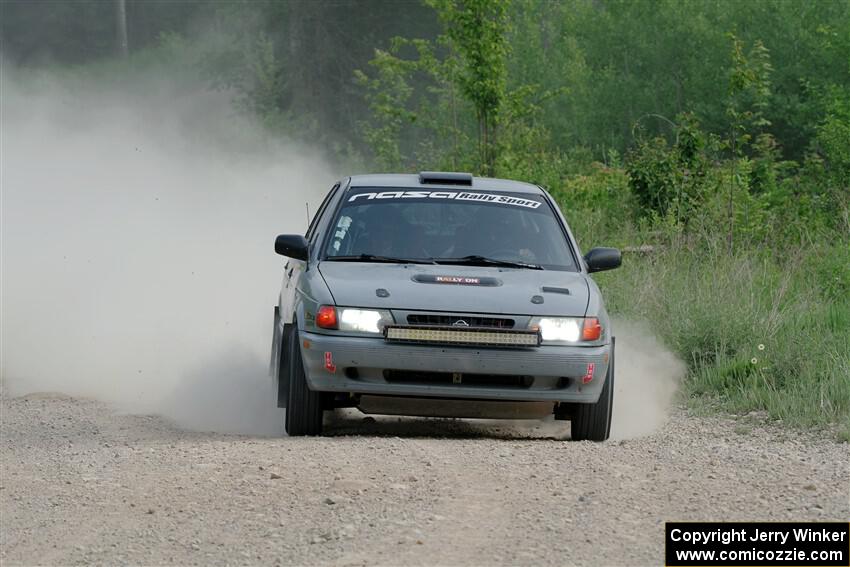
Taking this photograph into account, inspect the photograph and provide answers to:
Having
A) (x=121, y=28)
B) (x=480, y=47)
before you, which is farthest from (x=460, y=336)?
(x=121, y=28)

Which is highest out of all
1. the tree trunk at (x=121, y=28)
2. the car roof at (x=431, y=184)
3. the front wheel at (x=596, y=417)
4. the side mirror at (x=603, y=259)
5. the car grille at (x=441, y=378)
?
the car roof at (x=431, y=184)

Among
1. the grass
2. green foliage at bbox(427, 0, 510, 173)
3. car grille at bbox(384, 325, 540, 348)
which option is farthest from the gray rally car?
green foliage at bbox(427, 0, 510, 173)

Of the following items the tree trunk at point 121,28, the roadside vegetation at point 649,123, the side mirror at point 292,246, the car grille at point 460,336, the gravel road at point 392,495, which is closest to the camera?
the gravel road at point 392,495

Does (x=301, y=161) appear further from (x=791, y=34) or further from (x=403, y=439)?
(x=403, y=439)

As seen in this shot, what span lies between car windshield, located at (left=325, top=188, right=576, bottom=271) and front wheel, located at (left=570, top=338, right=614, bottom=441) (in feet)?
3.22

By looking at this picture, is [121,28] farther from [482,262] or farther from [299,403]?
[299,403]

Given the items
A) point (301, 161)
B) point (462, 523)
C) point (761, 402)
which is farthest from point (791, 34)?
point (462, 523)

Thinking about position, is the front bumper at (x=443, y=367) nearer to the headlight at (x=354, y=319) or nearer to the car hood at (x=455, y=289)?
the headlight at (x=354, y=319)

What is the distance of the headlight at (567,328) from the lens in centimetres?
848

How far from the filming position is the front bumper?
838cm

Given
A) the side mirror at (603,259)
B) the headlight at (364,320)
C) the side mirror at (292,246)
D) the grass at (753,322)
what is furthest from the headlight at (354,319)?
the grass at (753,322)

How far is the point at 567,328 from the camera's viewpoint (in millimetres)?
8539

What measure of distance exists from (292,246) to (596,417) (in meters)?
2.14

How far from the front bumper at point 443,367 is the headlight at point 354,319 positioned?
66mm
